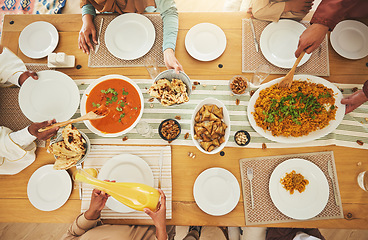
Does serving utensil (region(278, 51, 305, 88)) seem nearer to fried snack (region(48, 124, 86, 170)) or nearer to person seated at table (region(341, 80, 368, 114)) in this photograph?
person seated at table (region(341, 80, 368, 114))

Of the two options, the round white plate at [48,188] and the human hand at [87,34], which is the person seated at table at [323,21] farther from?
the round white plate at [48,188]

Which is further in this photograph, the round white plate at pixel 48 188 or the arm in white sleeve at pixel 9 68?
the arm in white sleeve at pixel 9 68

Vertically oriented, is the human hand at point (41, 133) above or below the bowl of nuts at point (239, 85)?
below

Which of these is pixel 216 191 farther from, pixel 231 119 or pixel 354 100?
pixel 354 100

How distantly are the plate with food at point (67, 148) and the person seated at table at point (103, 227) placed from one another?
0.26 metres

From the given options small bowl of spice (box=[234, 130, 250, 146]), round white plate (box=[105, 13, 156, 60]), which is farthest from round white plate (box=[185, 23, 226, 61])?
small bowl of spice (box=[234, 130, 250, 146])

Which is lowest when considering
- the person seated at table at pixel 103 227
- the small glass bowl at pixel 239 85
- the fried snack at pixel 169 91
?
the person seated at table at pixel 103 227

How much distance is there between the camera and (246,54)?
167 centimetres

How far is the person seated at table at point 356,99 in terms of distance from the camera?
55.6 inches

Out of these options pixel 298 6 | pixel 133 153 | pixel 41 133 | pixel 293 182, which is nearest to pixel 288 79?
pixel 298 6

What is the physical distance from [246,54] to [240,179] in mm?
961

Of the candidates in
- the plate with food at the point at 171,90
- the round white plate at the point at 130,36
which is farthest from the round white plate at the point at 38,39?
the plate with food at the point at 171,90

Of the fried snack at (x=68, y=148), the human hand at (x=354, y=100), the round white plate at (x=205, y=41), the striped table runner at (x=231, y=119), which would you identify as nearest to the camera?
the fried snack at (x=68, y=148)

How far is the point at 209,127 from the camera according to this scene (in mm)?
1366
